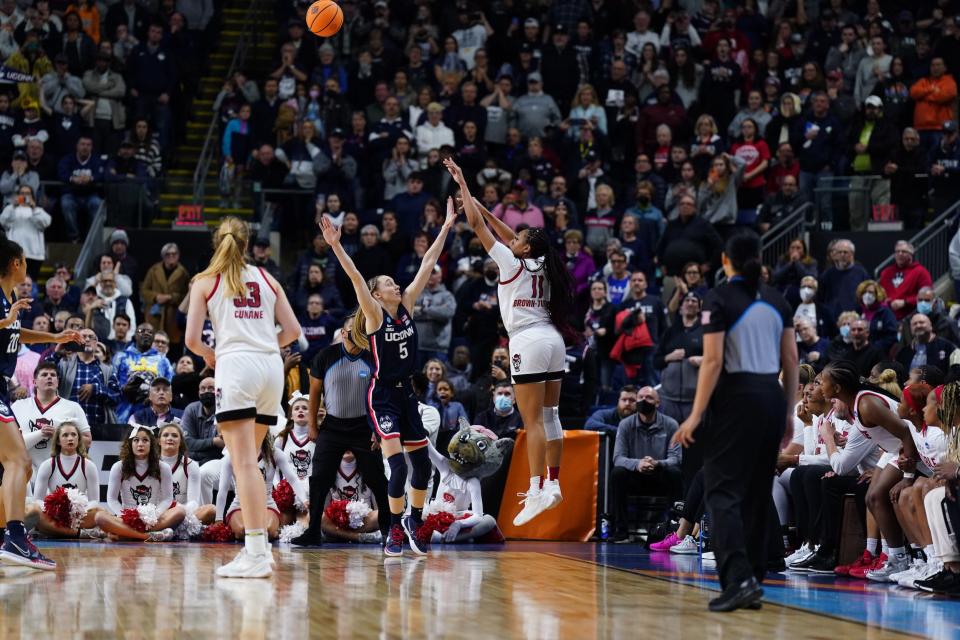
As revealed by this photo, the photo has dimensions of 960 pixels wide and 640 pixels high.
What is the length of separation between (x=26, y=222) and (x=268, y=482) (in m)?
7.70

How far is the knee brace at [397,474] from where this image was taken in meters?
11.2

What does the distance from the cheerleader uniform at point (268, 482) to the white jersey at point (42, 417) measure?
1.77m

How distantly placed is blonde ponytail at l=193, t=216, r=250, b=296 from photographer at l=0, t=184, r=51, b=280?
11.2m

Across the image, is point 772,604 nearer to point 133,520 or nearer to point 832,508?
point 832,508

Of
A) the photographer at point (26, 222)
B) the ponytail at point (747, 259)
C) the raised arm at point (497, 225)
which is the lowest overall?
the ponytail at point (747, 259)

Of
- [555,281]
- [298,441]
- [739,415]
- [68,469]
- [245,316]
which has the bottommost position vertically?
[68,469]

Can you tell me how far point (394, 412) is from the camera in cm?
1119

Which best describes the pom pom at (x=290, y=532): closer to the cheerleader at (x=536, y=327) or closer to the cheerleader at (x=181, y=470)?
the cheerleader at (x=181, y=470)

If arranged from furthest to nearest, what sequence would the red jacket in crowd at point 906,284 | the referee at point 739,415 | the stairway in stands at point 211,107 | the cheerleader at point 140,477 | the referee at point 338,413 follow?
the stairway in stands at point 211,107, the red jacket in crowd at point 906,284, the cheerleader at point 140,477, the referee at point 338,413, the referee at point 739,415

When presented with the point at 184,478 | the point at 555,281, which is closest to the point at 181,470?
the point at 184,478

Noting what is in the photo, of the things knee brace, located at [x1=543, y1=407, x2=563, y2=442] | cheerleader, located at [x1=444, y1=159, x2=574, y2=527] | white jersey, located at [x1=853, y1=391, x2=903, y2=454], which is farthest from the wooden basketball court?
white jersey, located at [x1=853, y1=391, x2=903, y2=454]

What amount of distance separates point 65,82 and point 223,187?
3702 millimetres

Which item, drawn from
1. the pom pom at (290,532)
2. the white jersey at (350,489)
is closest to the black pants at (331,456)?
the pom pom at (290,532)

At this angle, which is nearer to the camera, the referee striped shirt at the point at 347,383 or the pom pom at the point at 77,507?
the referee striped shirt at the point at 347,383
